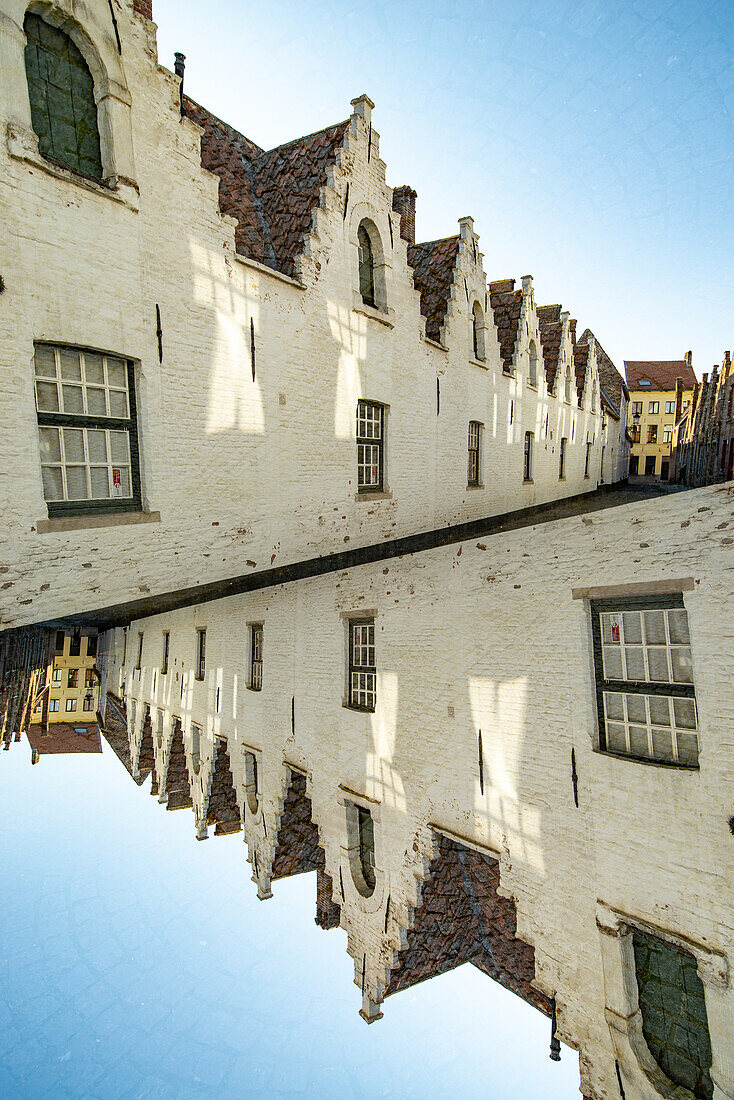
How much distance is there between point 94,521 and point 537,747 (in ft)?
21.0

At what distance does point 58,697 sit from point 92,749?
4466mm

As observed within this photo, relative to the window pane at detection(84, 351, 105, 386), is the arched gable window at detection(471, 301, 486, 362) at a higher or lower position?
higher

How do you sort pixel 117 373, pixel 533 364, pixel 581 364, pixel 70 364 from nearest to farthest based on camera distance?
1. pixel 70 364
2. pixel 117 373
3. pixel 533 364
4. pixel 581 364

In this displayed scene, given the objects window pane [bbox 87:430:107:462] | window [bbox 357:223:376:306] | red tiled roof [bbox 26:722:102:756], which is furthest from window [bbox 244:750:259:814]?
red tiled roof [bbox 26:722:102:756]

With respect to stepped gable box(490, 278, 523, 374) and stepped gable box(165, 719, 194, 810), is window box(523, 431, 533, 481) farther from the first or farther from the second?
stepped gable box(165, 719, 194, 810)

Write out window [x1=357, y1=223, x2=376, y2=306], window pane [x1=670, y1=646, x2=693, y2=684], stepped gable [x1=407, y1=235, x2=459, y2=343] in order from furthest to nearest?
stepped gable [x1=407, y1=235, x2=459, y2=343] → window [x1=357, y1=223, x2=376, y2=306] → window pane [x1=670, y1=646, x2=693, y2=684]

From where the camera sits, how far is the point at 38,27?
5.87 m

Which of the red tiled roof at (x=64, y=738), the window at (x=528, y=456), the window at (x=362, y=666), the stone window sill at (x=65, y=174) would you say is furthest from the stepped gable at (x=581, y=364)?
the red tiled roof at (x=64, y=738)

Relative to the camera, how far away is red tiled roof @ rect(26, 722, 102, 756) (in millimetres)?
29269

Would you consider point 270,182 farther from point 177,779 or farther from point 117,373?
point 177,779

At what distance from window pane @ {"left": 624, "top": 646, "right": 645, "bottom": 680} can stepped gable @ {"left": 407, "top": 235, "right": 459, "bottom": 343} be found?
8.57 m

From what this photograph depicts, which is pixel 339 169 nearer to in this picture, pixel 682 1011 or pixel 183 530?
pixel 183 530

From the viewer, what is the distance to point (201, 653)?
55.6 ft

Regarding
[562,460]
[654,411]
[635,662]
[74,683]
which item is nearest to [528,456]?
[562,460]
